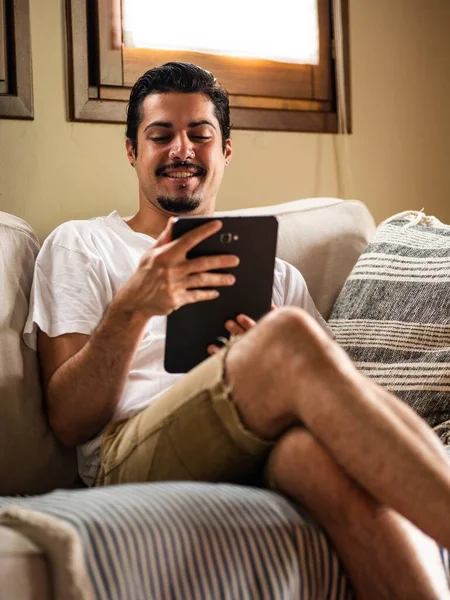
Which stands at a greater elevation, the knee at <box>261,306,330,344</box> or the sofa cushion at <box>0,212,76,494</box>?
the knee at <box>261,306,330,344</box>

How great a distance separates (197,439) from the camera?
137 cm

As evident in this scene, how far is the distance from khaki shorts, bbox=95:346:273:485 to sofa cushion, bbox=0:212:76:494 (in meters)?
0.26

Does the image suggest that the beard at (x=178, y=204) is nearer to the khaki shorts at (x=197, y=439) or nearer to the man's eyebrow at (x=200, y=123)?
the man's eyebrow at (x=200, y=123)

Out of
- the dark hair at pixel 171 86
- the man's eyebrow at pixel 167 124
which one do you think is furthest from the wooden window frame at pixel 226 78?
the man's eyebrow at pixel 167 124

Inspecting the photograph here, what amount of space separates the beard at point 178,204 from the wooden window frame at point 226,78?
15.3 inches

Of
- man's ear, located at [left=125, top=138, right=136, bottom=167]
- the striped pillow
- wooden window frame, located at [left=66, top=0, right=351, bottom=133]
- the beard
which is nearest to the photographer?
the striped pillow

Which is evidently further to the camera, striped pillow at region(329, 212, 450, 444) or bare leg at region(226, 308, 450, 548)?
striped pillow at region(329, 212, 450, 444)

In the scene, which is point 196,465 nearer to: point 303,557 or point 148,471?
point 148,471

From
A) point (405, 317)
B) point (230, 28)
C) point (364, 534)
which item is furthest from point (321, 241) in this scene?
point (364, 534)

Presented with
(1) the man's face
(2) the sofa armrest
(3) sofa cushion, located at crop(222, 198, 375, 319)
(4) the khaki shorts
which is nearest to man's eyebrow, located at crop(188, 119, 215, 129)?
(1) the man's face

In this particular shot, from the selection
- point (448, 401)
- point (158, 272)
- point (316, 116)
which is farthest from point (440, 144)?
point (158, 272)

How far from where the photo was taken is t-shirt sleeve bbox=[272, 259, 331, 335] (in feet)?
6.50

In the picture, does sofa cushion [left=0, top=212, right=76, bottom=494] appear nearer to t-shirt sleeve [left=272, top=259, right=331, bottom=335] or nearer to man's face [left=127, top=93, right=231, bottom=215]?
man's face [left=127, top=93, right=231, bottom=215]

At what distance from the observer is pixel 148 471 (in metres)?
1.44
